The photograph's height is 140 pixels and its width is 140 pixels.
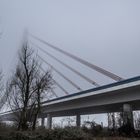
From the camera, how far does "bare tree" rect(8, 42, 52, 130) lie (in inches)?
927

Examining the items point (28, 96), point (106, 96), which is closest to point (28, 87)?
point (28, 96)

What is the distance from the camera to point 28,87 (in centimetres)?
2372

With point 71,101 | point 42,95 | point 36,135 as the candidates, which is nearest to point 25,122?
point 42,95

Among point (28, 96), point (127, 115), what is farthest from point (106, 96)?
point (28, 96)

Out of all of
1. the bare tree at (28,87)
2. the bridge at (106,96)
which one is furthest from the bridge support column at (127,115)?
the bare tree at (28,87)

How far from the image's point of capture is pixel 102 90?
30172 mm

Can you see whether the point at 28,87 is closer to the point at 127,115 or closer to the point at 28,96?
the point at 28,96

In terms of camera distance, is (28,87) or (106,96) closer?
(28,87)

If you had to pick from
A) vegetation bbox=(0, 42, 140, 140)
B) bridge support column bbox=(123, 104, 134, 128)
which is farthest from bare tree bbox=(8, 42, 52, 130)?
bridge support column bbox=(123, 104, 134, 128)

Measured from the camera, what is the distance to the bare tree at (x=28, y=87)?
2353 centimetres

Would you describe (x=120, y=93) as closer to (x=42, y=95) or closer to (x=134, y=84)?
(x=134, y=84)

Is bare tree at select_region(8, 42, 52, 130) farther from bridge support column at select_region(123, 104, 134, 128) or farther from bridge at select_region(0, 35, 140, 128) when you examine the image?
bridge support column at select_region(123, 104, 134, 128)

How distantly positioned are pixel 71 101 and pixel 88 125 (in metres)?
12.3

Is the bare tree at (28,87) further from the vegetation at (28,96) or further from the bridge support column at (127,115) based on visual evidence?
the bridge support column at (127,115)
